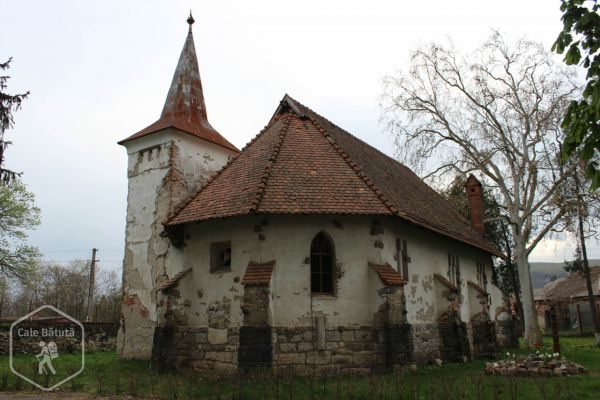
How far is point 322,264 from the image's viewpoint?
13422mm

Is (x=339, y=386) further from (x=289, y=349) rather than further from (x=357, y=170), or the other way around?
(x=357, y=170)

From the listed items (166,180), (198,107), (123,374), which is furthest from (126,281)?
(198,107)

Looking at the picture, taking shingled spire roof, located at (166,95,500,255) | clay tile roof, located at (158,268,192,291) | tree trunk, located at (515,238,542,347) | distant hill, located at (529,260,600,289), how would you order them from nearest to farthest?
shingled spire roof, located at (166,95,500,255), clay tile roof, located at (158,268,192,291), tree trunk, located at (515,238,542,347), distant hill, located at (529,260,600,289)

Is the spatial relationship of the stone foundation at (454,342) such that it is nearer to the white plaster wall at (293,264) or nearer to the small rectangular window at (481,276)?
the white plaster wall at (293,264)

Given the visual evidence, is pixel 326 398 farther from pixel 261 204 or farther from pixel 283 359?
pixel 261 204

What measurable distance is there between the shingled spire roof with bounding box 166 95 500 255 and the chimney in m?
7.34

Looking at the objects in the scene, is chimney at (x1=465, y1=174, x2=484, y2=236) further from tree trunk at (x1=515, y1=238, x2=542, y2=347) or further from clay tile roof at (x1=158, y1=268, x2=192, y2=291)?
clay tile roof at (x1=158, y1=268, x2=192, y2=291)

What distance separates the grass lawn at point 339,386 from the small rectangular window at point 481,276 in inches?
342

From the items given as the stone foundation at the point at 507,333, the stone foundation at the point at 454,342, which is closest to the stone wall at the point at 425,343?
the stone foundation at the point at 454,342

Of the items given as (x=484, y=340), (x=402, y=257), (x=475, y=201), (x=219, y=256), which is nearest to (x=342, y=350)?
(x=402, y=257)

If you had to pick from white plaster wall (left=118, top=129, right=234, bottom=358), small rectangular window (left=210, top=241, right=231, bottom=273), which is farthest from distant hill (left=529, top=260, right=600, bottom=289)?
small rectangular window (left=210, top=241, right=231, bottom=273)

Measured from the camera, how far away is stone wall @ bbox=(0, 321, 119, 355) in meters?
19.5

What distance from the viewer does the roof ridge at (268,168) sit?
1271 centimetres

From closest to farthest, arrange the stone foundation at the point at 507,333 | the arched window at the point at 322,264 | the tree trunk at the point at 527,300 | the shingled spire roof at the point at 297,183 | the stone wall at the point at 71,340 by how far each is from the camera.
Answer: the shingled spire roof at the point at 297,183, the arched window at the point at 322,264, the stone wall at the point at 71,340, the tree trunk at the point at 527,300, the stone foundation at the point at 507,333
